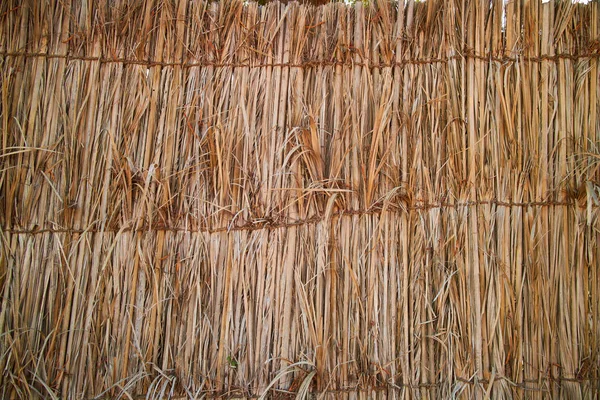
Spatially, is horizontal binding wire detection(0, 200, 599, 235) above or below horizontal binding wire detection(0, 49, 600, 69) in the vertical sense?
below

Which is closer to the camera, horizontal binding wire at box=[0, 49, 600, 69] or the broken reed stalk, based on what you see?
the broken reed stalk

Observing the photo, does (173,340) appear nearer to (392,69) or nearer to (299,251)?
(299,251)

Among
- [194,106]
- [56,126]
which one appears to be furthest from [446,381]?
[56,126]

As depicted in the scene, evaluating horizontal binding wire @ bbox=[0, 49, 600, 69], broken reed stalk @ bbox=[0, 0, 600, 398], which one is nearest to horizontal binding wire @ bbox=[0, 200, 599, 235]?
broken reed stalk @ bbox=[0, 0, 600, 398]

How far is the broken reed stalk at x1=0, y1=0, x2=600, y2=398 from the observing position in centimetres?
142

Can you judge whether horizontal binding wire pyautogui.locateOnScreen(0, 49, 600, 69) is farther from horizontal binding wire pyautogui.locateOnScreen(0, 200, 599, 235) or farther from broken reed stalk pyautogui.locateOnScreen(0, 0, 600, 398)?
horizontal binding wire pyautogui.locateOnScreen(0, 200, 599, 235)

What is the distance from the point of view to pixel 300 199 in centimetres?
148

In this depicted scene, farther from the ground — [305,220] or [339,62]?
[339,62]

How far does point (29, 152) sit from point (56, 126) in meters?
0.12

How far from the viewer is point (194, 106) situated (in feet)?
5.04

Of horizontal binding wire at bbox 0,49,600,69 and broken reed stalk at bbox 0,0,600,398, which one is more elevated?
horizontal binding wire at bbox 0,49,600,69

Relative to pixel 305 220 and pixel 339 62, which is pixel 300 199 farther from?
pixel 339 62

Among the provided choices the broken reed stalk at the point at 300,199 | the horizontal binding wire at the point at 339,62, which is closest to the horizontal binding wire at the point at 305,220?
the broken reed stalk at the point at 300,199

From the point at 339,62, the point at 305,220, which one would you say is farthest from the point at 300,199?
the point at 339,62
